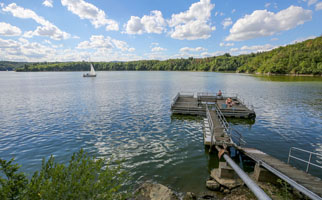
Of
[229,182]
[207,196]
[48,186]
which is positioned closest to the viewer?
[48,186]

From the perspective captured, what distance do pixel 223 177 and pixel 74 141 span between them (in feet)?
51.7

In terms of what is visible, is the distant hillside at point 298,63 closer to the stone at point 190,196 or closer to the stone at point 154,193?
the stone at point 190,196

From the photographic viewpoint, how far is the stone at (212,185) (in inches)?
417

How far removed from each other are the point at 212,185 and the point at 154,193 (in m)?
4.03

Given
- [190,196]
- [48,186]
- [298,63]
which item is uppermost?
[298,63]

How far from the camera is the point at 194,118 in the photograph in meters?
26.4

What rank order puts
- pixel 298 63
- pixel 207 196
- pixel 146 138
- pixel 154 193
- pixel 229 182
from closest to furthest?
pixel 154 193 → pixel 207 196 → pixel 229 182 → pixel 146 138 → pixel 298 63

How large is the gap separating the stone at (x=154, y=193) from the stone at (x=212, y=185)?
2591 mm

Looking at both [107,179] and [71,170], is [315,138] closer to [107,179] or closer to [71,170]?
[107,179]

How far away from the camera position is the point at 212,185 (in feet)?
35.2

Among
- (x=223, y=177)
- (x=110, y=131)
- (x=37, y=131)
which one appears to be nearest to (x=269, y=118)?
(x=223, y=177)

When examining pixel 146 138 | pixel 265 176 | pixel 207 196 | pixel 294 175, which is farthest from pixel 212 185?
pixel 146 138

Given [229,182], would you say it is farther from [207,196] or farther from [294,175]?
[294,175]

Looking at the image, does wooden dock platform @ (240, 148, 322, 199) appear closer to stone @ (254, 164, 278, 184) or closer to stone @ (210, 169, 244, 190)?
stone @ (254, 164, 278, 184)
